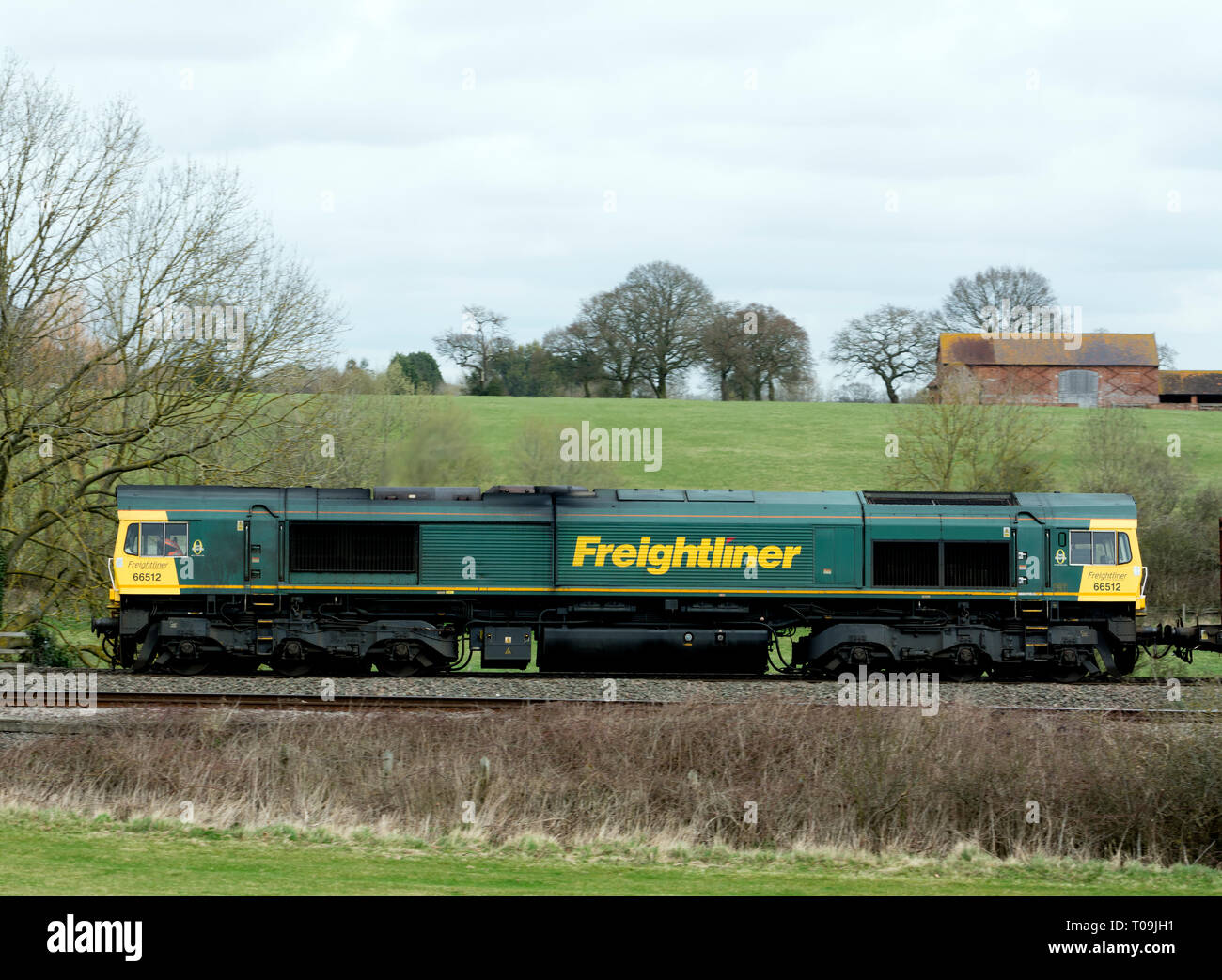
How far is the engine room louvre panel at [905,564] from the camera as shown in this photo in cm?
2434

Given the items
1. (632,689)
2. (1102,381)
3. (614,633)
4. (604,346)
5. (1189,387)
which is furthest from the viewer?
(1189,387)

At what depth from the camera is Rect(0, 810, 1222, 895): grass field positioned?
36.6ft

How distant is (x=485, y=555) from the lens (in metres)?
24.2

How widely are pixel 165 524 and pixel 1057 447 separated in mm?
65762

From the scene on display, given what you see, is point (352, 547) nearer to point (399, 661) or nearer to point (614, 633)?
point (399, 661)

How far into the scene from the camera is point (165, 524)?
23.8 meters

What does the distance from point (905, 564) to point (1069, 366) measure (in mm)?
85617

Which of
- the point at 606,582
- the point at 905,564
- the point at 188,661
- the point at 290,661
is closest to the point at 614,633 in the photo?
the point at 606,582

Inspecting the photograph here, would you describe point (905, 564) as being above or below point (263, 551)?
below

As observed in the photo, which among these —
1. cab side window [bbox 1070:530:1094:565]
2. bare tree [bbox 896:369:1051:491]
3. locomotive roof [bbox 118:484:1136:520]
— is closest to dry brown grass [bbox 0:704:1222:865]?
locomotive roof [bbox 118:484:1136:520]

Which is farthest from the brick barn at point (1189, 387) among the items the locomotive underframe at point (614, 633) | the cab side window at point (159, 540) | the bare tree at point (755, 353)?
the cab side window at point (159, 540)

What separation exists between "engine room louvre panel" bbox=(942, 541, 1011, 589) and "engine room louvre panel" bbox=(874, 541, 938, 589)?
0.33 metres

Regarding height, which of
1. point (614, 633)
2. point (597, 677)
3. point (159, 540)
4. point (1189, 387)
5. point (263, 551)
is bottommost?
point (597, 677)

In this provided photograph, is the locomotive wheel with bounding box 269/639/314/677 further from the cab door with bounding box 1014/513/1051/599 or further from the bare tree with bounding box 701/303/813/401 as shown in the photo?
the bare tree with bounding box 701/303/813/401
